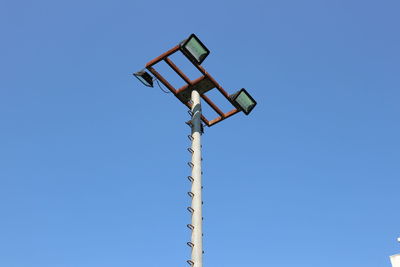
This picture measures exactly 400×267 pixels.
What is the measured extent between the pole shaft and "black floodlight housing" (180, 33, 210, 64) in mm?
658

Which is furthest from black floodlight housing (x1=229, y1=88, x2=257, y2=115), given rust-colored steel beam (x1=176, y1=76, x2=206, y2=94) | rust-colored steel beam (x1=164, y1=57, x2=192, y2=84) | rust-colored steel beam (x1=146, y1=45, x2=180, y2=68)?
rust-colored steel beam (x1=146, y1=45, x2=180, y2=68)

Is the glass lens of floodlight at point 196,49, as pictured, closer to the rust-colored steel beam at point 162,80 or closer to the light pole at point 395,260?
the rust-colored steel beam at point 162,80

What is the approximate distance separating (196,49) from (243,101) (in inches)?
52.0

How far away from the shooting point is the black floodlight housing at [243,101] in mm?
7991

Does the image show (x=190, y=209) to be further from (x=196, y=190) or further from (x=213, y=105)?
(x=213, y=105)

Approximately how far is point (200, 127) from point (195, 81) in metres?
0.93

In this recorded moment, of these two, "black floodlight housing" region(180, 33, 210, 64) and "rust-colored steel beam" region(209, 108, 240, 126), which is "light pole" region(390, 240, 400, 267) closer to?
"rust-colored steel beam" region(209, 108, 240, 126)

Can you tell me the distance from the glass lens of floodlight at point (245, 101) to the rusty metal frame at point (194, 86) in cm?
14

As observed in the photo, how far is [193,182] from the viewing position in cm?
662

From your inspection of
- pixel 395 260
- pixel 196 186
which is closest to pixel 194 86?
pixel 196 186

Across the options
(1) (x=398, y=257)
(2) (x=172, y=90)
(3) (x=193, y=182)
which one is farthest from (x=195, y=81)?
(1) (x=398, y=257)

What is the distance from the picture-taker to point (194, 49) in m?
7.57

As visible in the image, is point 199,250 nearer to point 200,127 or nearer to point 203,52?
point 200,127

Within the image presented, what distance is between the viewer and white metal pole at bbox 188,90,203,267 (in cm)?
590
